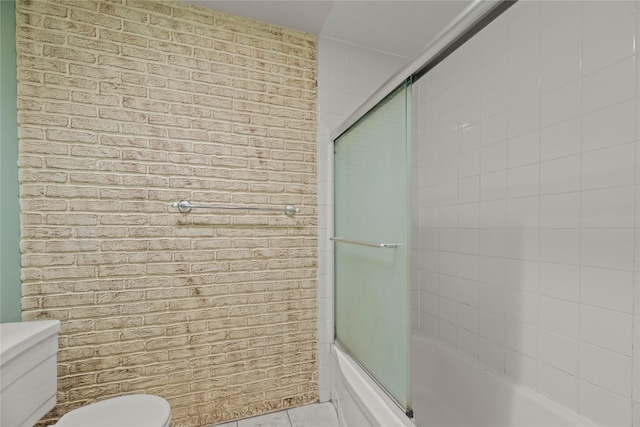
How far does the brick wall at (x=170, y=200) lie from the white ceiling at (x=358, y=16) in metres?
0.09

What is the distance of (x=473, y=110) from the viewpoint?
170cm

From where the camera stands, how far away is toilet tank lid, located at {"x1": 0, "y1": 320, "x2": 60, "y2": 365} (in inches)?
39.3

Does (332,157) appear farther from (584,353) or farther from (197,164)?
(584,353)

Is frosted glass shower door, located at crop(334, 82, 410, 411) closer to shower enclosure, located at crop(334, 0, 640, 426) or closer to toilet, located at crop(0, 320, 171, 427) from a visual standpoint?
shower enclosure, located at crop(334, 0, 640, 426)

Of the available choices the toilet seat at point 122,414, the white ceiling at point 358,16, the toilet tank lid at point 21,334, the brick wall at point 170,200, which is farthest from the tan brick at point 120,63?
the toilet seat at point 122,414

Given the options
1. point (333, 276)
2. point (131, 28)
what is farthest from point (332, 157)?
point (131, 28)

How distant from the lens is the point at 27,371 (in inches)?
43.6

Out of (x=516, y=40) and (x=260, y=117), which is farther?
(x=260, y=117)

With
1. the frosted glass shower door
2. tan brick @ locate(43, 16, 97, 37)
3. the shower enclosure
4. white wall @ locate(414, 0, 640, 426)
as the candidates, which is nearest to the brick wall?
tan brick @ locate(43, 16, 97, 37)

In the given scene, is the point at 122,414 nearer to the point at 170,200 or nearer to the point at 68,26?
the point at 170,200

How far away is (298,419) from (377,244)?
115 centimetres

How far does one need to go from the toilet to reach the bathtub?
2.65ft

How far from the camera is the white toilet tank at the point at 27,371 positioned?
998 millimetres

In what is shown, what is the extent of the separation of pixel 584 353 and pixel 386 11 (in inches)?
73.2
